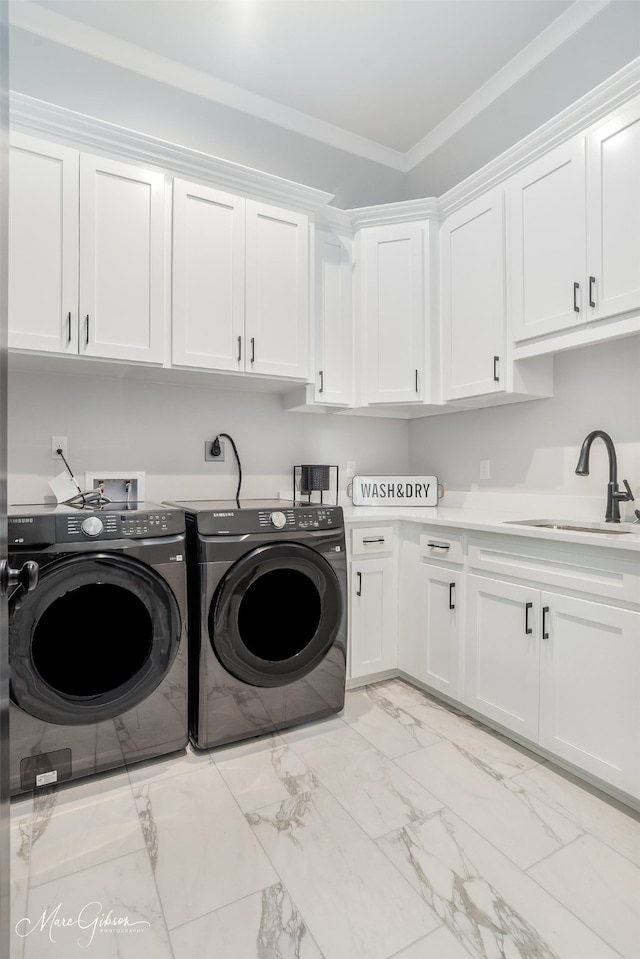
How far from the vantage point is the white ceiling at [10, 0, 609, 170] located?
7.52ft

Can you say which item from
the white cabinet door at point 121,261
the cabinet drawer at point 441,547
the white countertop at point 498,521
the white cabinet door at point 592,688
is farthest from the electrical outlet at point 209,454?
the white cabinet door at point 592,688

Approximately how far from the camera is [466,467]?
2947 mm

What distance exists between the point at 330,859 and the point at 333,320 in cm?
234

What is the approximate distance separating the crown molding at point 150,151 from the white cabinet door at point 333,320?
0.80 feet

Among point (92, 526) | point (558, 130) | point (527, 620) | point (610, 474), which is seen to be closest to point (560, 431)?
point (610, 474)

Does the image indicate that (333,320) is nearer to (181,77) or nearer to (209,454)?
(209,454)

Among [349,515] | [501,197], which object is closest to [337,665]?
[349,515]

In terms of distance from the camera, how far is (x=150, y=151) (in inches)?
85.9

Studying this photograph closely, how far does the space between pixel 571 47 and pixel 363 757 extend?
320cm

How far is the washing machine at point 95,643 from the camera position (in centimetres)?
165

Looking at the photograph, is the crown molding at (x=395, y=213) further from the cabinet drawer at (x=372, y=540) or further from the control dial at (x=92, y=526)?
the control dial at (x=92, y=526)

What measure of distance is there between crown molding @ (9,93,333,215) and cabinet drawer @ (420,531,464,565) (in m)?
1.72

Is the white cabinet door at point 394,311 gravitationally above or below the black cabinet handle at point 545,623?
above

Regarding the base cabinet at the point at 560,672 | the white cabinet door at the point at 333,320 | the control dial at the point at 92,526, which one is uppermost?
the white cabinet door at the point at 333,320
